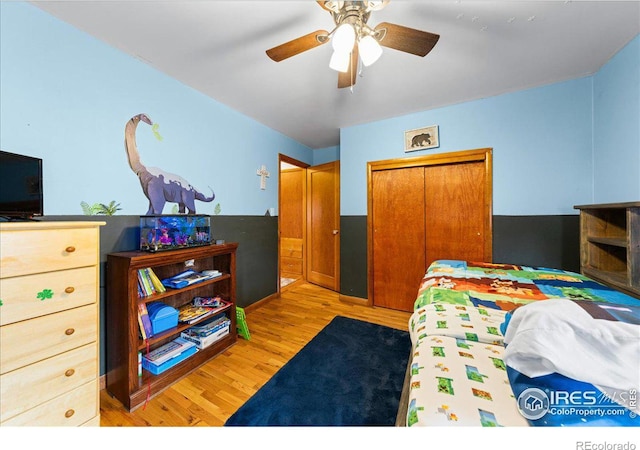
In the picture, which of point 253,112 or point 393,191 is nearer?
point 253,112

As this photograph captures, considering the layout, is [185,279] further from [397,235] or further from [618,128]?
[618,128]

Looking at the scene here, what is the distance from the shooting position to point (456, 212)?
2602 mm

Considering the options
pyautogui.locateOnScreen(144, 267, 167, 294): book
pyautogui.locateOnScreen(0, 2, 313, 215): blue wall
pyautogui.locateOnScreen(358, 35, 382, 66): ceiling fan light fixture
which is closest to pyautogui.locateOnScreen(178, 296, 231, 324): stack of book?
pyautogui.locateOnScreen(144, 267, 167, 294): book

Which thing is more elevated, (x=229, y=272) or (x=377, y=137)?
(x=377, y=137)

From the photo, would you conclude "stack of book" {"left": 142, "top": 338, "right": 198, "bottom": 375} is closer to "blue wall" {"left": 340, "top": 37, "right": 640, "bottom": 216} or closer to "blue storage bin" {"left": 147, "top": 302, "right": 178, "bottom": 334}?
"blue storage bin" {"left": 147, "top": 302, "right": 178, "bottom": 334}

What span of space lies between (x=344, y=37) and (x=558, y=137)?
2363 millimetres

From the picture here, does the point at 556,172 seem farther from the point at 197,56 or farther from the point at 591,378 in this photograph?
the point at 197,56

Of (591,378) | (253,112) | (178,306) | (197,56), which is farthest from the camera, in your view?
(253,112)

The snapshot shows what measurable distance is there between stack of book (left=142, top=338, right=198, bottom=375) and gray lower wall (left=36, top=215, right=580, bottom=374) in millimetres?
292
